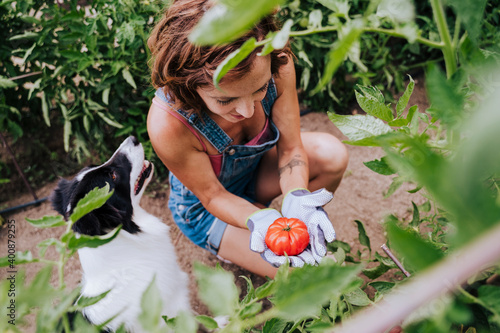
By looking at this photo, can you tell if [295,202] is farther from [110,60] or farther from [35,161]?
[35,161]

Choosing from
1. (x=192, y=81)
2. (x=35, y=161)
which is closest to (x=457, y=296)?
(x=192, y=81)

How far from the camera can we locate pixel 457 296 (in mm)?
354

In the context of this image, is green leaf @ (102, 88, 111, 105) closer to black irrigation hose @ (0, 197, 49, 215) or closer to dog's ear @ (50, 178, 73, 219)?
dog's ear @ (50, 178, 73, 219)

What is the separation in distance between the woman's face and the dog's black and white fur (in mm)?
667

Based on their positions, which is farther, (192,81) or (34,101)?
(34,101)

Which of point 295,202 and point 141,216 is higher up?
point 295,202

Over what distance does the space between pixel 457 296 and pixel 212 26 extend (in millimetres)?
340

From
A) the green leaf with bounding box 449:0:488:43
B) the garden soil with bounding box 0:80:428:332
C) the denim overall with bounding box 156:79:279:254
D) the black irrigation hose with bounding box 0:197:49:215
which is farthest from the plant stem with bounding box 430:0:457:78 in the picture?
the black irrigation hose with bounding box 0:197:49:215

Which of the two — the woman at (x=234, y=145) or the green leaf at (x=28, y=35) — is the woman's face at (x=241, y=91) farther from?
A: the green leaf at (x=28, y=35)

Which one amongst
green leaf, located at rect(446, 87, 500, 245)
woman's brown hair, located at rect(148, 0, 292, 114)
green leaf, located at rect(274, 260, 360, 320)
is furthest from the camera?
woman's brown hair, located at rect(148, 0, 292, 114)

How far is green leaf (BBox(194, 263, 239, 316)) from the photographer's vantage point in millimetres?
413

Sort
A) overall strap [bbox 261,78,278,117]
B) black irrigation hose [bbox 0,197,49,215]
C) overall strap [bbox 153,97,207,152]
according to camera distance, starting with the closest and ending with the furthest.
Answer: overall strap [bbox 153,97,207,152] → overall strap [bbox 261,78,278,117] → black irrigation hose [bbox 0,197,49,215]

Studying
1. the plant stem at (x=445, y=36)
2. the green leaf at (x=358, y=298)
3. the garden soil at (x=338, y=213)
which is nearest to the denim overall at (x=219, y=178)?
the garden soil at (x=338, y=213)

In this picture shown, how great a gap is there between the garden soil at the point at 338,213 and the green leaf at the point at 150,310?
1.58m
